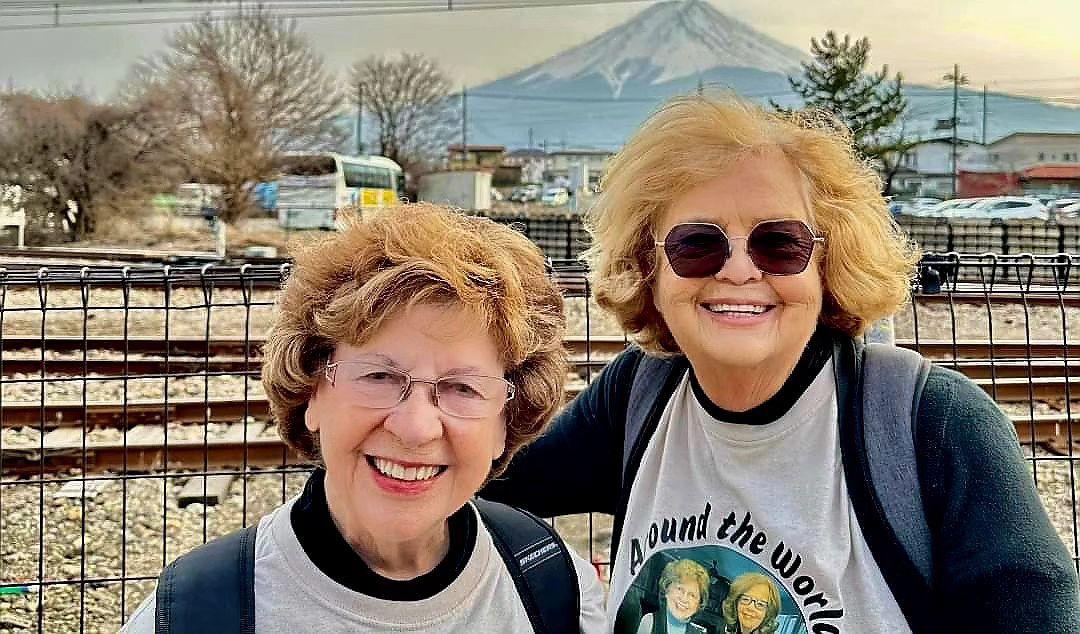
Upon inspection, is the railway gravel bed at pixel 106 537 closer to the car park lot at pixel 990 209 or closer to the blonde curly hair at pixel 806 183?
the blonde curly hair at pixel 806 183

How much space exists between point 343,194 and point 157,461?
27.9 meters

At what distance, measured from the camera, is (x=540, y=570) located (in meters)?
1.89

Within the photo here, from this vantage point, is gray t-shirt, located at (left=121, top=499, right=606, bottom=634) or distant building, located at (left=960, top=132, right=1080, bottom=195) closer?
gray t-shirt, located at (left=121, top=499, right=606, bottom=634)

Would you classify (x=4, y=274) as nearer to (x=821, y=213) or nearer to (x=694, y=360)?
(x=694, y=360)

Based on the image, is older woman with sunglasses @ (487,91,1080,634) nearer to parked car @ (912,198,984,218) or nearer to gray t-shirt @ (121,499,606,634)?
gray t-shirt @ (121,499,606,634)

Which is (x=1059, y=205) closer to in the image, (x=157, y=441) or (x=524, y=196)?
(x=524, y=196)

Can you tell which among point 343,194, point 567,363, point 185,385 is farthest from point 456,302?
point 343,194

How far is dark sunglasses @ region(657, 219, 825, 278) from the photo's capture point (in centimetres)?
204

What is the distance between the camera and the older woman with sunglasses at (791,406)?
1.78 meters

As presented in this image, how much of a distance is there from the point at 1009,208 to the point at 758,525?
3087 centimetres

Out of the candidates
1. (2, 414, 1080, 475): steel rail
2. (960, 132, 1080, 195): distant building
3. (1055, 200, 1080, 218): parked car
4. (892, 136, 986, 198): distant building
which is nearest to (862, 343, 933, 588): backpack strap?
(2, 414, 1080, 475): steel rail

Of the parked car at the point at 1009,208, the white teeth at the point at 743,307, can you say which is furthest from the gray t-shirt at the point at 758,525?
the parked car at the point at 1009,208

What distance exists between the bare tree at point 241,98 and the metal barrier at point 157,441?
31771 millimetres

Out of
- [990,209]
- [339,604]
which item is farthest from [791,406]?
[990,209]
